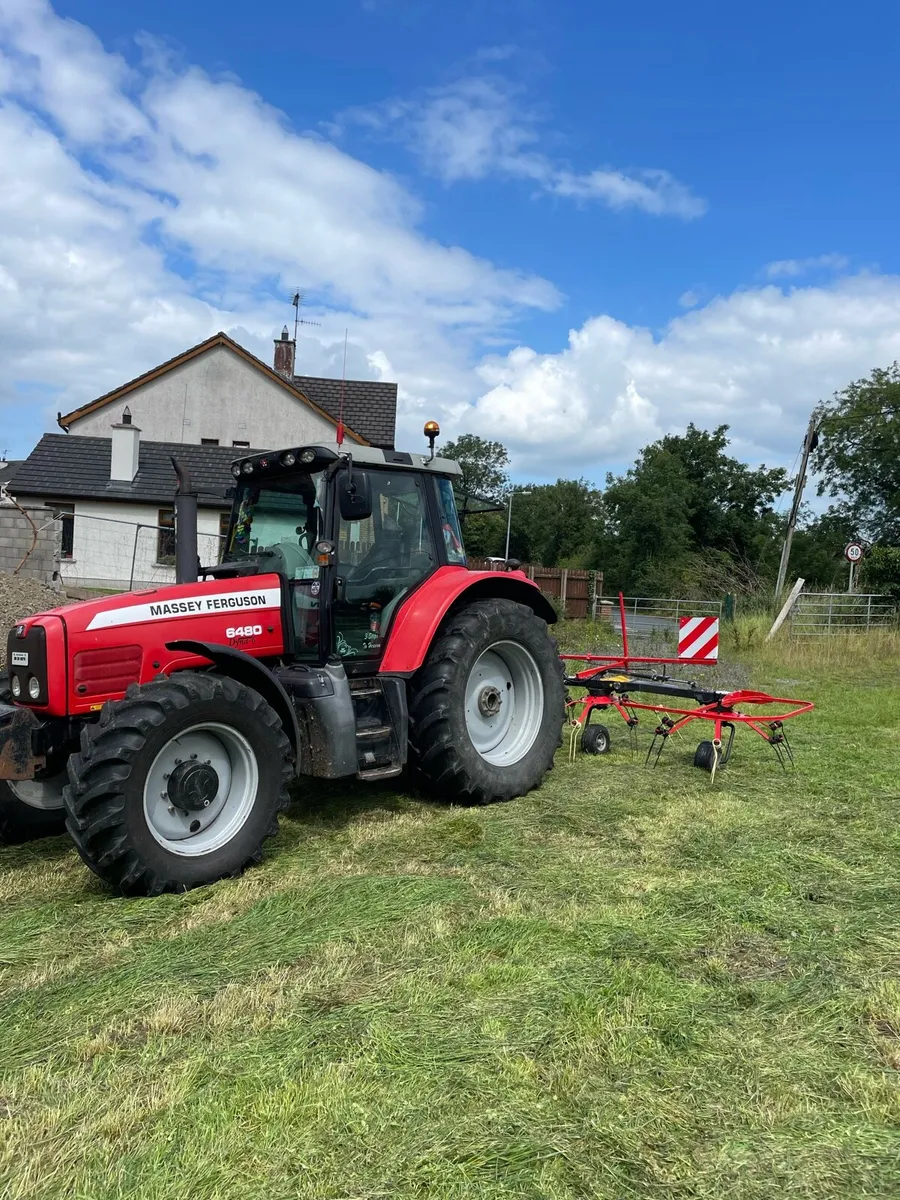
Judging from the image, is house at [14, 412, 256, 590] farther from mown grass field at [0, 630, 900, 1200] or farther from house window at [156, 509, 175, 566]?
mown grass field at [0, 630, 900, 1200]

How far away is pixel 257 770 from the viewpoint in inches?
164

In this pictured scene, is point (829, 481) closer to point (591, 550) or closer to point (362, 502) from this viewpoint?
point (591, 550)

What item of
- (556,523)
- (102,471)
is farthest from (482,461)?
(102,471)

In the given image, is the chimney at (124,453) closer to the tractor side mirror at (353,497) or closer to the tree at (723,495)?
the tractor side mirror at (353,497)

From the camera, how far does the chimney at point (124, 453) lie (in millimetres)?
23516

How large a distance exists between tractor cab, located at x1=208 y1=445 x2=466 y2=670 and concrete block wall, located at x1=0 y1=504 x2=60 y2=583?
8.54 metres

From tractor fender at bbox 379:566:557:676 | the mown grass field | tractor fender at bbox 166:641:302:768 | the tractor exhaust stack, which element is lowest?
the mown grass field

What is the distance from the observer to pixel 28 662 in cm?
407

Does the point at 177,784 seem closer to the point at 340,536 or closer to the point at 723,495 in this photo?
the point at 340,536

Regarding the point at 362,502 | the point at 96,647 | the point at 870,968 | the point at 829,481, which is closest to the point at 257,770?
the point at 96,647

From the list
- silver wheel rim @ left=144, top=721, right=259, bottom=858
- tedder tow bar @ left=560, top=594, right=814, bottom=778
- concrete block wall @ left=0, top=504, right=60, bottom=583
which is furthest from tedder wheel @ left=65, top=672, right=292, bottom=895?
concrete block wall @ left=0, top=504, right=60, bottom=583

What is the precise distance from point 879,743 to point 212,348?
23535 mm

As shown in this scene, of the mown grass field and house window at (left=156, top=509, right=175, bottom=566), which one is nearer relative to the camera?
the mown grass field

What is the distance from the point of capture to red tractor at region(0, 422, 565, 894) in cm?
383
